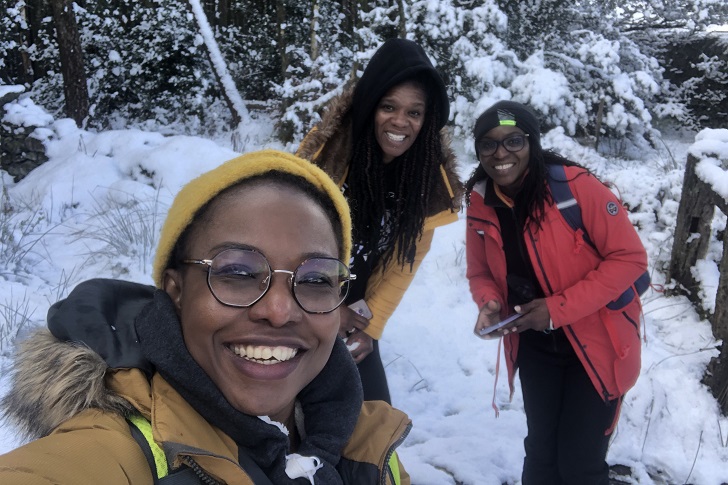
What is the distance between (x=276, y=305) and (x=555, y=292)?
1504mm

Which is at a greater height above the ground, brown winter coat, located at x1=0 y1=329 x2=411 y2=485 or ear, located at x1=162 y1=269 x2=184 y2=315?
ear, located at x1=162 y1=269 x2=184 y2=315

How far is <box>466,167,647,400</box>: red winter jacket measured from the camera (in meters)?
2.13

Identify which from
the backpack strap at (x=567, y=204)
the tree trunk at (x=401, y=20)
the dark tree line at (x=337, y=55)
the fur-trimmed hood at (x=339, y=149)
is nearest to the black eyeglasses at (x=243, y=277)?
the fur-trimmed hood at (x=339, y=149)

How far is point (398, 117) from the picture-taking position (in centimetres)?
235

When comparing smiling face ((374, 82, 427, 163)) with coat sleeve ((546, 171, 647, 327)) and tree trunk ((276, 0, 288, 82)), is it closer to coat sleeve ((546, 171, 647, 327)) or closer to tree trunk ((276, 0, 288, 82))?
coat sleeve ((546, 171, 647, 327))

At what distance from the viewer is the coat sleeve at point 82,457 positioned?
0.84 m

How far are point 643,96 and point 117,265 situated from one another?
791 centimetres

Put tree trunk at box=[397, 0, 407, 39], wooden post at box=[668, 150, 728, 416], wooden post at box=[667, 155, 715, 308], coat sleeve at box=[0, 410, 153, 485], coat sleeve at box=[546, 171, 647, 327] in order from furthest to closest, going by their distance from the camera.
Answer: tree trunk at box=[397, 0, 407, 39] → wooden post at box=[667, 155, 715, 308] → wooden post at box=[668, 150, 728, 416] → coat sleeve at box=[546, 171, 647, 327] → coat sleeve at box=[0, 410, 153, 485]

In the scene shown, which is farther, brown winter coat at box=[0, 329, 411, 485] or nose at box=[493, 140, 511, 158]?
nose at box=[493, 140, 511, 158]

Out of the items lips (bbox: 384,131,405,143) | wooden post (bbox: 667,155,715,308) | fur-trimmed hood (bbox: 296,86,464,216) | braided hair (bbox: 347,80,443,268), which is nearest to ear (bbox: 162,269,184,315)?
fur-trimmed hood (bbox: 296,86,464,216)

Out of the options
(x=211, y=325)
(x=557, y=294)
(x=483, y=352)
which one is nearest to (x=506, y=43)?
(x=483, y=352)

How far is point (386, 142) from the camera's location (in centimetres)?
237

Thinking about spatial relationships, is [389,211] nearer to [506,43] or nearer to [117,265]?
[117,265]

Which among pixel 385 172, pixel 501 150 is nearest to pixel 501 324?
pixel 501 150
